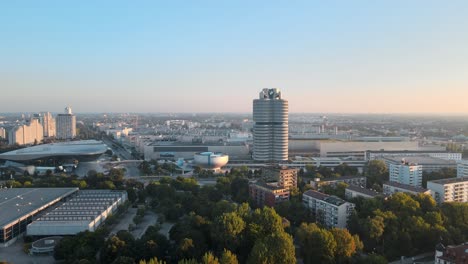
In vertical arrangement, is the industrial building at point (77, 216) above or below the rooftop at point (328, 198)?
below

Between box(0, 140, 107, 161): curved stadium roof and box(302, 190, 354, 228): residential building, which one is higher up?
box(0, 140, 107, 161): curved stadium roof

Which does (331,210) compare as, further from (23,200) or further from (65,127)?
(65,127)

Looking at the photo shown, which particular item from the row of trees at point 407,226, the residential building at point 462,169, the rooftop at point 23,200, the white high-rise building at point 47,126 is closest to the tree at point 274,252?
the row of trees at point 407,226

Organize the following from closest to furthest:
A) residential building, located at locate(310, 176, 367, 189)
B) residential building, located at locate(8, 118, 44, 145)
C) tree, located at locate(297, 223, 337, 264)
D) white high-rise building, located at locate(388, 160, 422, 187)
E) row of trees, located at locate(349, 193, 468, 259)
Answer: tree, located at locate(297, 223, 337, 264), row of trees, located at locate(349, 193, 468, 259), residential building, located at locate(310, 176, 367, 189), white high-rise building, located at locate(388, 160, 422, 187), residential building, located at locate(8, 118, 44, 145)

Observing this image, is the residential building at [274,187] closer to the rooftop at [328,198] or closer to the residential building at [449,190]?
the rooftop at [328,198]

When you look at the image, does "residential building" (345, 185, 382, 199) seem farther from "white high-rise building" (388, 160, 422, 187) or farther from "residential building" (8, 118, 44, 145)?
"residential building" (8, 118, 44, 145)

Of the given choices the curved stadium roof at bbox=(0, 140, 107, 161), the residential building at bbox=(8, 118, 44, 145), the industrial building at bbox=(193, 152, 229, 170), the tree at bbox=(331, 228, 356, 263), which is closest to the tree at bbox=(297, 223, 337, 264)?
the tree at bbox=(331, 228, 356, 263)

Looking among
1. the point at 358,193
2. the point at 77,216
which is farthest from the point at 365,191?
the point at 77,216

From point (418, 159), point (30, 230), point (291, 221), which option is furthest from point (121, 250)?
point (418, 159)
